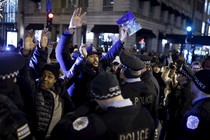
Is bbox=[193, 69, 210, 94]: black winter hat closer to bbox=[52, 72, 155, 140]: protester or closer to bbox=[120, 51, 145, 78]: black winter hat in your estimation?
bbox=[120, 51, 145, 78]: black winter hat

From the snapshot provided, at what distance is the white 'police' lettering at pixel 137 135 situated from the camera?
201 cm

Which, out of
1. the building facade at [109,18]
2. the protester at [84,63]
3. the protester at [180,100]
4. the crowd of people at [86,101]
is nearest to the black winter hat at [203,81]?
the crowd of people at [86,101]

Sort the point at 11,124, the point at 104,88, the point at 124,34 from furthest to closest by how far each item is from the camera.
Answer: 1. the point at 124,34
2. the point at 104,88
3. the point at 11,124

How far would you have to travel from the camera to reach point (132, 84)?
3309 mm

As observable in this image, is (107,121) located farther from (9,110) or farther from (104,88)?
(9,110)

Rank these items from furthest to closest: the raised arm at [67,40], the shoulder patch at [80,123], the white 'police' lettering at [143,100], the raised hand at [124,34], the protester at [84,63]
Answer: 1. the raised hand at [124,34]
2. the raised arm at [67,40]
3. the protester at [84,63]
4. the white 'police' lettering at [143,100]
5. the shoulder patch at [80,123]

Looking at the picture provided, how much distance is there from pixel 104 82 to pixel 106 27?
21459 millimetres

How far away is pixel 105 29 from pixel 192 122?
20.9m

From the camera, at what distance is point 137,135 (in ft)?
6.89

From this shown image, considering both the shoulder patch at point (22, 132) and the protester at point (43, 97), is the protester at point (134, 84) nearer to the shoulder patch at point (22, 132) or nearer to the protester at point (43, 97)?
the protester at point (43, 97)

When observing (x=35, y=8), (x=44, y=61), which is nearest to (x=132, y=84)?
(x=44, y=61)

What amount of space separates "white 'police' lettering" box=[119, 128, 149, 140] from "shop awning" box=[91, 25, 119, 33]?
20.3 metres

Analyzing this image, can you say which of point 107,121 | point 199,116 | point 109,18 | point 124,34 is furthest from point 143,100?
point 109,18

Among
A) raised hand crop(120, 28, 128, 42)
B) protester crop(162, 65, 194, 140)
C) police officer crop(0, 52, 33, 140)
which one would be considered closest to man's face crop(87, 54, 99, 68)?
raised hand crop(120, 28, 128, 42)
